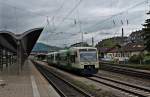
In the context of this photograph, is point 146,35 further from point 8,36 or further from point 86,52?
point 8,36

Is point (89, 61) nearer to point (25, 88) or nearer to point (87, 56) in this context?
point (87, 56)

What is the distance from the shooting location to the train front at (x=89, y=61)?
113 feet

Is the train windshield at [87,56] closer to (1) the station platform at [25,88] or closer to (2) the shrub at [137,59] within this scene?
(1) the station platform at [25,88]

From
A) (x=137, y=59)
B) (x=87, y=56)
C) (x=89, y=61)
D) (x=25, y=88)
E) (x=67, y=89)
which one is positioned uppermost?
(x=87, y=56)

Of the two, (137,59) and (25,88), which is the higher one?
(137,59)

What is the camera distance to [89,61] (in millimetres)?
34719

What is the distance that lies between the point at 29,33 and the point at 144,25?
20.6 m

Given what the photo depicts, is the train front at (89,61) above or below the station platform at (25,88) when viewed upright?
above

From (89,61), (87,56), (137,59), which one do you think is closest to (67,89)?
(89,61)

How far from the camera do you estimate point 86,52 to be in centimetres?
3547

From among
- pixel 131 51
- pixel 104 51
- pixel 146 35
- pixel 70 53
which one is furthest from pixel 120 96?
pixel 104 51

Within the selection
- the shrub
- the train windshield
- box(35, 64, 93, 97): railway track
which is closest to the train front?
the train windshield

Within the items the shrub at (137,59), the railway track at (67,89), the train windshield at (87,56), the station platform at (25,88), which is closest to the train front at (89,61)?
the train windshield at (87,56)

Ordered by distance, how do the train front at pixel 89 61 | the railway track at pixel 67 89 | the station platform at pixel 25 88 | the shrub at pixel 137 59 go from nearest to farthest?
the station platform at pixel 25 88, the railway track at pixel 67 89, the train front at pixel 89 61, the shrub at pixel 137 59
